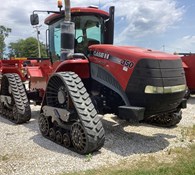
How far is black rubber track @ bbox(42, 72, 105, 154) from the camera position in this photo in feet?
15.7

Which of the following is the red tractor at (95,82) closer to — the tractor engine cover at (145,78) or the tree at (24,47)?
the tractor engine cover at (145,78)

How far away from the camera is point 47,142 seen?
18.6 ft

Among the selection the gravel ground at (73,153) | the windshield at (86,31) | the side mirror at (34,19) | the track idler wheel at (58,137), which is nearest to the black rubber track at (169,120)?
the gravel ground at (73,153)

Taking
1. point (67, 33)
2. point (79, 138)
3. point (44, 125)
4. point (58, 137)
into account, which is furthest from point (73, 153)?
point (67, 33)

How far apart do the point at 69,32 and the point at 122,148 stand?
7.68 feet

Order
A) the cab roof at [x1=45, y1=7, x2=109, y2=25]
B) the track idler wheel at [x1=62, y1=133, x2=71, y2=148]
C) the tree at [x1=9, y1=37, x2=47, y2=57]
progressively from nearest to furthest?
the track idler wheel at [x1=62, y1=133, x2=71, y2=148], the cab roof at [x1=45, y1=7, x2=109, y2=25], the tree at [x1=9, y1=37, x2=47, y2=57]

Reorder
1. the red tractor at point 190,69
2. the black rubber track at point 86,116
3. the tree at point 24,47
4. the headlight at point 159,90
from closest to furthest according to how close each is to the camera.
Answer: the black rubber track at point 86,116 < the headlight at point 159,90 < the red tractor at point 190,69 < the tree at point 24,47

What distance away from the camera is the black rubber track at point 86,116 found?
15.7 feet

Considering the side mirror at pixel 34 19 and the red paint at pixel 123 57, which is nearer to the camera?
the red paint at pixel 123 57

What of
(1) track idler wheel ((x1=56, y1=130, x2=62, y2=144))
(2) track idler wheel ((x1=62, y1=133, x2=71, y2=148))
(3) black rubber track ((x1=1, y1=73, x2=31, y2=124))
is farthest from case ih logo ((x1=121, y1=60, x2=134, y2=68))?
(3) black rubber track ((x1=1, y1=73, x2=31, y2=124))

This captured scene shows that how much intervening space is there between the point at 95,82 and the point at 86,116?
116 cm

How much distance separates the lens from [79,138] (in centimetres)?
492

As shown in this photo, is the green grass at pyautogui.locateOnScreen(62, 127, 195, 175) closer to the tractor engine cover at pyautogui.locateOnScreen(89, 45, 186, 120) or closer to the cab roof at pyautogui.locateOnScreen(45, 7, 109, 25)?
the tractor engine cover at pyautogui.locateOnScreen(89, 45, 186, 120)

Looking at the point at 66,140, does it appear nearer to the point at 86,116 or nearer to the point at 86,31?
the point at 86,116
